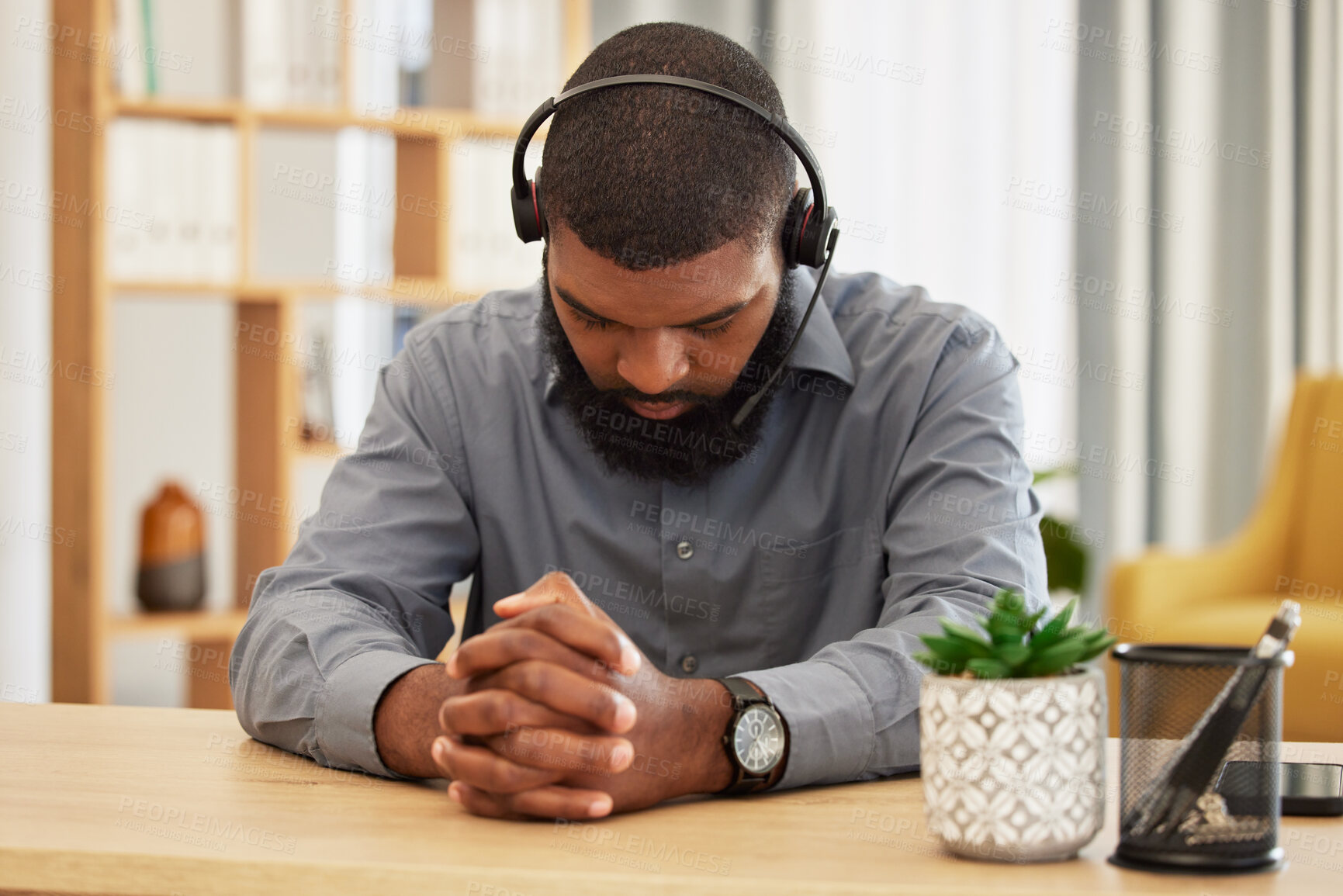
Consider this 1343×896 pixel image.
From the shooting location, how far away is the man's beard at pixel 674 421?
4.18 ft

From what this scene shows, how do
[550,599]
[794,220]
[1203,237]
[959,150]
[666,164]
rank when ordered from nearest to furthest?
[550,599], [666,164], [794,220], [1203,237], [959,150]

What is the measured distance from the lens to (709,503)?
4.43 ft

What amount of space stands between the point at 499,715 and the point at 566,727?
0.05 m

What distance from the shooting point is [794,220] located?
1208 millimetres

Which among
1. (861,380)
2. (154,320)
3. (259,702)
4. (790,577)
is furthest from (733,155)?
(154,320)

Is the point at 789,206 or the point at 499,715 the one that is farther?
the point at 789,206

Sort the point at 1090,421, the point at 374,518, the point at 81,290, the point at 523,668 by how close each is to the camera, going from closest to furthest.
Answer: the point at 523,668
the point at 374,518
the point at 81,290
the point at 1090,421

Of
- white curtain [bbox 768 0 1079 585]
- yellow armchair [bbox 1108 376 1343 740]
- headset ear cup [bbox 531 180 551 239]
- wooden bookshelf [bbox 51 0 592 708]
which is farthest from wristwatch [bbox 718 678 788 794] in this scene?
white curtain [bbox 768 0 1079 585]

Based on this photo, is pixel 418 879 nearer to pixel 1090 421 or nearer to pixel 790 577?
pixel 790 577

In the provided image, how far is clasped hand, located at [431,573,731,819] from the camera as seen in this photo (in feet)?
2.63

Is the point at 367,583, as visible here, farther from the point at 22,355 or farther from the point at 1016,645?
the point at 22,355

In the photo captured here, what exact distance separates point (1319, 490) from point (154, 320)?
3071 millimetres

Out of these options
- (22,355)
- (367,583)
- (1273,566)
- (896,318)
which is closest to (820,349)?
(896,318)

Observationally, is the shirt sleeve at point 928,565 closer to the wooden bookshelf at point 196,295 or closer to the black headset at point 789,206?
the black headset at point 789,206
